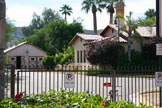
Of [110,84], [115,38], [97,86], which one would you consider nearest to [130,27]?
[115,38]

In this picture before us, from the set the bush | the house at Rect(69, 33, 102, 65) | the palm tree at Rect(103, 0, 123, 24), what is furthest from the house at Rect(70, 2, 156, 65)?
the palm tree at Rect(103, 0, 123, 24)

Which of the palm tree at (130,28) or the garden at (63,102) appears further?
the palm tree at (130,28)

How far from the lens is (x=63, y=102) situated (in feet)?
24.3

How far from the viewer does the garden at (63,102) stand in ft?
22.9

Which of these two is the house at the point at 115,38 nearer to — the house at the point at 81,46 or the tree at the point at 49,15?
the house at the point at 81,46

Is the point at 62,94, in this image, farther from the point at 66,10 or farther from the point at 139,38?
the point at 66,10

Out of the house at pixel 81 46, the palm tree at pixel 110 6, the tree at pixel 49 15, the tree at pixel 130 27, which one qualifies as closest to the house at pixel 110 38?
the house at pixel 81 46

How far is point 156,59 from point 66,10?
43809mm

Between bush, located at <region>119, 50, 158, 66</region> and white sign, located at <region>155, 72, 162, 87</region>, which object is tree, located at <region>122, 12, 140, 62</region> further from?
white sign, located at <region>155, 72, 162, 87</region>

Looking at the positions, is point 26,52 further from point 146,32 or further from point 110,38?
point 146,32

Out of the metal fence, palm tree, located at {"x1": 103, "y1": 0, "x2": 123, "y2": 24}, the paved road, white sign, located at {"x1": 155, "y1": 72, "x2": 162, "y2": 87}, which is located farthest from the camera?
palm tree, located at {"x1": 103, "y1": 0, "x2": 123, "y2": 24}

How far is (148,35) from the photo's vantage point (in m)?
32.3

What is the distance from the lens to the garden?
699cm

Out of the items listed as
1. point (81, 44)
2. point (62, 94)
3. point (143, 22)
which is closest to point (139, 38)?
point (143, 22)
